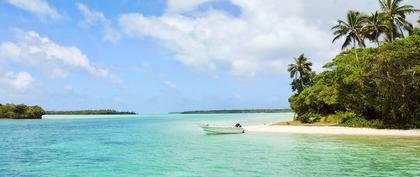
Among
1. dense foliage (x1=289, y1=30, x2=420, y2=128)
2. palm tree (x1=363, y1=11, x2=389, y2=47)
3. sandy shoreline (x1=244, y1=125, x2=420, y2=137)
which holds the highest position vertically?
palm tree (x1=363, y1=11, x2=389, y2=47)

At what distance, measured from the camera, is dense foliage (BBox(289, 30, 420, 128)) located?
120 feet

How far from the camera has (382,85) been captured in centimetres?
3859

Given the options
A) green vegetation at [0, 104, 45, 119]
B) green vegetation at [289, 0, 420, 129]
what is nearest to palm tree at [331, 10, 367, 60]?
green vegetation at [289, 0, 420, 129]

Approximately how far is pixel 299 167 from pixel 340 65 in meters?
27.6

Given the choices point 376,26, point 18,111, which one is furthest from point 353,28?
point 18,111

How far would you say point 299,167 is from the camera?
1984 centimetres

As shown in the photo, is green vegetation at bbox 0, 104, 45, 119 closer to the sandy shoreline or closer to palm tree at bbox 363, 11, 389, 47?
the sandy shoreline

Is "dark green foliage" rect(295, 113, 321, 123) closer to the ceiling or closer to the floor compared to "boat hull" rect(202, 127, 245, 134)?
closer to the ceiling

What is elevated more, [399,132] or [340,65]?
[340,65]

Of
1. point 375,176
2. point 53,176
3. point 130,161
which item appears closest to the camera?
point 375,176

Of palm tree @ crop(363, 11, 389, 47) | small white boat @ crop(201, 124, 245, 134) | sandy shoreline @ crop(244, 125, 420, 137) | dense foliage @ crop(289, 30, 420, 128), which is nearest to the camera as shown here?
dense foliage @ crop(289, 30, 420, 128)

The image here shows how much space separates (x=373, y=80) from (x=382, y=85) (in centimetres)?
140

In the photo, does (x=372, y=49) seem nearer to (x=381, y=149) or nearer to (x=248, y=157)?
(x=381, y=149)

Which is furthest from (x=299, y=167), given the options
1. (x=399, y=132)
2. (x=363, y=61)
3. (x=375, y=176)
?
(x=363, y=61)
